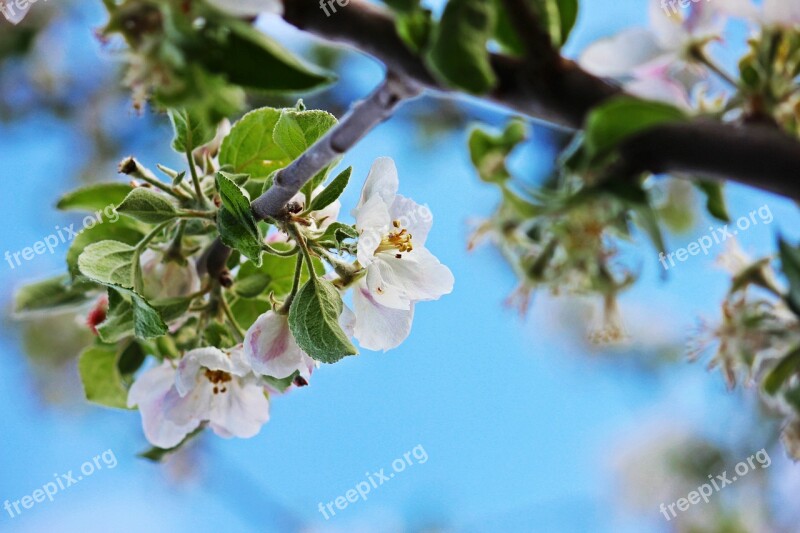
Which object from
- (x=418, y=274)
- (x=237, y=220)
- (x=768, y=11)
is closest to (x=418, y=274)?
(x=418, y=274)

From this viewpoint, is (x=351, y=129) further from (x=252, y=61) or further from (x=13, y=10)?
(x=13, y=10)

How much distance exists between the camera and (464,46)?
278 millimetres

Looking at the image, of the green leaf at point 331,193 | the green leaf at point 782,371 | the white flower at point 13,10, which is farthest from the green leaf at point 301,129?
the green leaf at point 782,371

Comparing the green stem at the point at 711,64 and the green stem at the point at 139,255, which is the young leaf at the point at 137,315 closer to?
the green stem at the point at 139,255

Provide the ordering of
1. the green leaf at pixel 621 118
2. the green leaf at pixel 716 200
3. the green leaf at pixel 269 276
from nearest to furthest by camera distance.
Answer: the green leaf at pixel 621 118 → the green leaf at pixel 716 200 → the green leaf at pixel 269 276

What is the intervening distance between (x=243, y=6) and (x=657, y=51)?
19 cm

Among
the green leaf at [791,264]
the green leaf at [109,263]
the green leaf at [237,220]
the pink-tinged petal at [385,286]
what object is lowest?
the green leaf at [791,264]

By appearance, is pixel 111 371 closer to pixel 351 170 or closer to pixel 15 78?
pixel 351 170

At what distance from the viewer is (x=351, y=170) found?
437 mm

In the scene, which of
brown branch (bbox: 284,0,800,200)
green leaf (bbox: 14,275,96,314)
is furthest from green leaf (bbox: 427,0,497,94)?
green leaf (bbox: 14,275,96,314)

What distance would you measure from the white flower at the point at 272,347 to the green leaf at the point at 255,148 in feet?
0.38

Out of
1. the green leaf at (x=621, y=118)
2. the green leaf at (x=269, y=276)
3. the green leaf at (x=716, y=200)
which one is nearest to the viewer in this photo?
the green leaf at (x=621, y=118)

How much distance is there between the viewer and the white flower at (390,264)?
0.41 metres

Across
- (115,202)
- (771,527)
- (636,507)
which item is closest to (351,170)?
(115,202)
